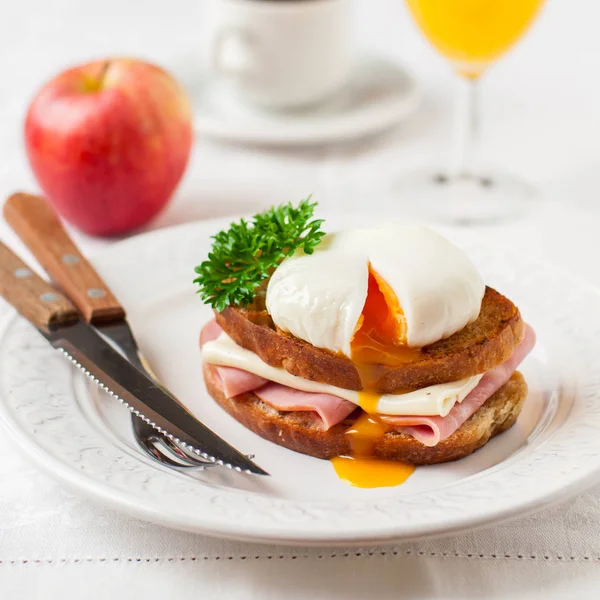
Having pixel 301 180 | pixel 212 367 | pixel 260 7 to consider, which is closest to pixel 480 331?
pixel 212 367

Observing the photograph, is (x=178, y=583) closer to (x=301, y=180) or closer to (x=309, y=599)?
(x=309, y=599)

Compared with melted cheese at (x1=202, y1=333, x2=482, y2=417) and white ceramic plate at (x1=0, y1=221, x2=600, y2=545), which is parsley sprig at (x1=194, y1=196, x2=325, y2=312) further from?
white ceramic plate at (x1=0, y1=221, x2=600, y2=545)

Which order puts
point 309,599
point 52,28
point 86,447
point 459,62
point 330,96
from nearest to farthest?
point 309,599 → point 86,447 → point 459,62 → point 330,96 → point 52,28

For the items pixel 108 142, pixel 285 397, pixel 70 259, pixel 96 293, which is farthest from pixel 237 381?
pixel 108 142

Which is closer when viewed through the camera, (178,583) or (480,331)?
(178,583)

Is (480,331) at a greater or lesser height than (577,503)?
greater

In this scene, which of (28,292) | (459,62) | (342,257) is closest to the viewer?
(342,257)

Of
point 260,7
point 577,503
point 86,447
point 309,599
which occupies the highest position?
point 260,7

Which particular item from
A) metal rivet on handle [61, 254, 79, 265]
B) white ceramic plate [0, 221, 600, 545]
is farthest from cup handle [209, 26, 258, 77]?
metal rivet on handle [61, 254, 79, 265]
